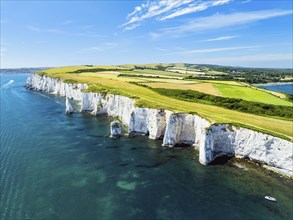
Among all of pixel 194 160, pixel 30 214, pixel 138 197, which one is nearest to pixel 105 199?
pixel 138 197

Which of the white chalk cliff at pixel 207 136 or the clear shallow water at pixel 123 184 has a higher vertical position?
the white chalk cliff at pixel 207 136

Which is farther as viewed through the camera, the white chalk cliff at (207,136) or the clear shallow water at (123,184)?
the white chalk cliff at (207,136)

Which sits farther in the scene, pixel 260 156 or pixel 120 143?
pixel 120 143

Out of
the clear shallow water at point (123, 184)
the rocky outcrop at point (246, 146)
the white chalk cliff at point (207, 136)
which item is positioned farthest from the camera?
the white chalk cliff at point (207, 136)

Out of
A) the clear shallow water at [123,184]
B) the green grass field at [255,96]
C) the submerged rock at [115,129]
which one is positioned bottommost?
the clear shallow water at [123,184]

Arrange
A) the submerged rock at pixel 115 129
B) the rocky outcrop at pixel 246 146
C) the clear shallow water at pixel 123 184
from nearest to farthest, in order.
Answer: the clear shallow water at pixel 123 184 < the rocky outcrop at pixel 246 146 < the submerged rock at pixel 115 129

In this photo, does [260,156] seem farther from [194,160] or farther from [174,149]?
[174,149]

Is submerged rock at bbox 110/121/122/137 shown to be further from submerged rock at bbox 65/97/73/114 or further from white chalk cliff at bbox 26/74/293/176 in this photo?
submerged rock at bbox 65/97/73/114

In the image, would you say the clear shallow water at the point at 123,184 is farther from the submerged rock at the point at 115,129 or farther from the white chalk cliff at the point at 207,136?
the white chalk cliff at the point at 207,136

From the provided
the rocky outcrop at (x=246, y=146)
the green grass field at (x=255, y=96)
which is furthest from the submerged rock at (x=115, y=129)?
the green grass field at (x=255, y=96)
